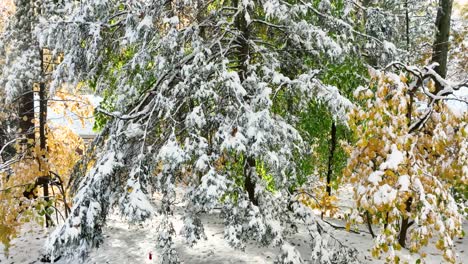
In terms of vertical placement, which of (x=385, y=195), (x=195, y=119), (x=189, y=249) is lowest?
(x=189, y=249)

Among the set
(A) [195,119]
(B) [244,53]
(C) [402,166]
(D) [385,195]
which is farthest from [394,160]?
(B) [244,53]

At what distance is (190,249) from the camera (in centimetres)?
851

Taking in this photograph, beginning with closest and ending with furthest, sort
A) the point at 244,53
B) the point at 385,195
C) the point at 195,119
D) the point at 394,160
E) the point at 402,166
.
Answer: the point at 385,195, the point at 394,160, the point at 402,166, the point at 195,119, the point at 244,53

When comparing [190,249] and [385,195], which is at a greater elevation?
[385,195]

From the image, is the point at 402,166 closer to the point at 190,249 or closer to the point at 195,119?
the point at 195,119

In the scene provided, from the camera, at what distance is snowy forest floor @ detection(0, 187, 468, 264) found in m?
7.93

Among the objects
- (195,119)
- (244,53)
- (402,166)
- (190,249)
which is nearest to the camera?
(402,166)

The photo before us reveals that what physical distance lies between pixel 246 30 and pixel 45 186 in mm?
6997

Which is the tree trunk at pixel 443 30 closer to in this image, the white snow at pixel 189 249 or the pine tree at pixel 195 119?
the pine tree at pixel 195 119

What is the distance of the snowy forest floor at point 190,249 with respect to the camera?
793 centimetres

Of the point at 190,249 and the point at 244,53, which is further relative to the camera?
the point at 190,249

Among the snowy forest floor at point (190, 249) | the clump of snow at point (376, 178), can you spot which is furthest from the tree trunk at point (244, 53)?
the clump of snow at point (376, 178)

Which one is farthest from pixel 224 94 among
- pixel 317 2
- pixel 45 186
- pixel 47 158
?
pixel 45 186

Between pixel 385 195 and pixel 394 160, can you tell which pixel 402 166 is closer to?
pixel 394 160
